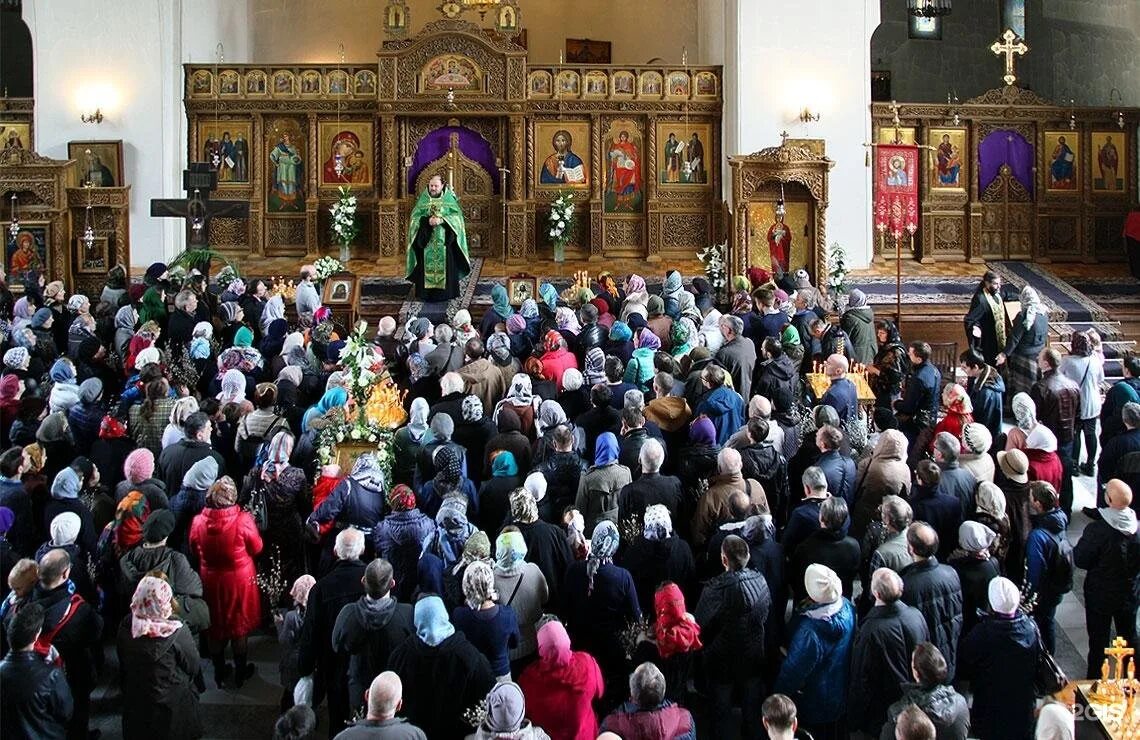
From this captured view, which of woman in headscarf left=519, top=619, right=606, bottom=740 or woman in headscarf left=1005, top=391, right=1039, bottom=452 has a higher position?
woman in headscarf left=1005, top=391, right=1039, bottom=452

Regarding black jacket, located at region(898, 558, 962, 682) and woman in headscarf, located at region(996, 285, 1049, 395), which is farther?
woman in headscarf, located at region(996, 285, 1049, 395)

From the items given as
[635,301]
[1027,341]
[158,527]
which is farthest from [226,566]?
[1027,341]

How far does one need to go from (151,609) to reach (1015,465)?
5.72 metres

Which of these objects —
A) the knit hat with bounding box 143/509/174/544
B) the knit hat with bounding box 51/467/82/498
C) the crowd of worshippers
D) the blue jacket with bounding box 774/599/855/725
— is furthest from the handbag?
the knit hat with bounding box 51/467/82/498

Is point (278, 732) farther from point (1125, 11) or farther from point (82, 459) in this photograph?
point (1125, 11)

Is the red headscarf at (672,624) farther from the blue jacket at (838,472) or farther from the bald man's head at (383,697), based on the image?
the blue jacket at (838,472)

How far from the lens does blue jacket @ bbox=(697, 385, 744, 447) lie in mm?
12406

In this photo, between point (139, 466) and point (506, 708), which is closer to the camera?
point (506, 708)

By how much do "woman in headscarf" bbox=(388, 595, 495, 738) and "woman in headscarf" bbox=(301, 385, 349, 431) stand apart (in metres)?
4.09

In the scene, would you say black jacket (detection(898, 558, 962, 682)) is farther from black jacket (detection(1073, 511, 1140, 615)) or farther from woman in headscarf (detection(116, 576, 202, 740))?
woman in headscarf (detection(116, 576, 202, 740))

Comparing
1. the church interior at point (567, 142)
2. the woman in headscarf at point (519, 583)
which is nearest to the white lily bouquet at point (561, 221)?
the church interior at point (567, 142)

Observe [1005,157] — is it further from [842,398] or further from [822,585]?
[822,585]

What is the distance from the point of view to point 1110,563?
392 inches

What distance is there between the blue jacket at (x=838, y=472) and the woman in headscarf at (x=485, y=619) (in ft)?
10.1
